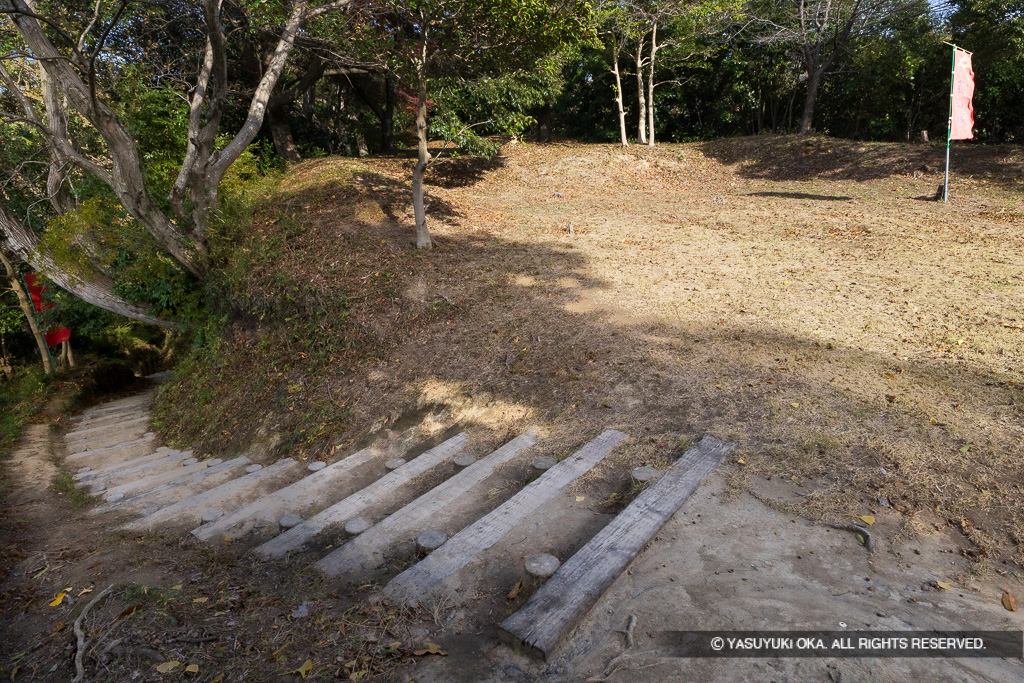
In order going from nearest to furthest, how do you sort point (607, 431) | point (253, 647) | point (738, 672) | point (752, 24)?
point (738, 672)
point (253, 647)
point (607, 431)
point (752, 24)

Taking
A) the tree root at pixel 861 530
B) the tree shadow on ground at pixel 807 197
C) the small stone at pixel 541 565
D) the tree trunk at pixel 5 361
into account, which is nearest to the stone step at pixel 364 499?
the small stone at pixel 541 565

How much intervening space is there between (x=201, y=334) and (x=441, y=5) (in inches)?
252

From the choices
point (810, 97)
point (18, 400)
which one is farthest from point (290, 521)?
point (810, 97)

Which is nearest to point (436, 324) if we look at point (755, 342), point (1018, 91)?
point (755, 342)

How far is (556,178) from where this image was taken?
642 inches

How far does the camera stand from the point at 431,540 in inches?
138

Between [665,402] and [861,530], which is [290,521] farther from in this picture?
[861,530]

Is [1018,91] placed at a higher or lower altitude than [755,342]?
higher

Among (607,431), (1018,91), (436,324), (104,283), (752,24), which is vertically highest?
(752,24)

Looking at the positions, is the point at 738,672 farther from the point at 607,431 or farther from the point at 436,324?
the point at 436,324

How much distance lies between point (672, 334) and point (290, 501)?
166 inches

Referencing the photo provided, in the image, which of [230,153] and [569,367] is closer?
[569,367]

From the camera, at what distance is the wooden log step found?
103 inches

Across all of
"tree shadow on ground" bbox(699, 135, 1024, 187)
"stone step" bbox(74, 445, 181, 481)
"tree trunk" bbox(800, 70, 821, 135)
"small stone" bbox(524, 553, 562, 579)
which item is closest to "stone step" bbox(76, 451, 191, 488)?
"stone step" bbox(74, 445, 181, 481)
